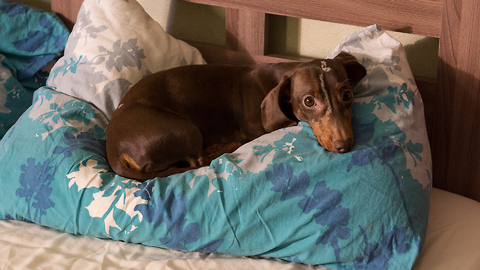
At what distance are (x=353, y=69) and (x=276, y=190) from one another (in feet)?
1.62

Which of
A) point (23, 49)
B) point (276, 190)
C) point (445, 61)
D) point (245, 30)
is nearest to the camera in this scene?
point (276, 190)

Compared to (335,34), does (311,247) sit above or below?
below

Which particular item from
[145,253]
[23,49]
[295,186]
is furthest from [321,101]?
[23,49]

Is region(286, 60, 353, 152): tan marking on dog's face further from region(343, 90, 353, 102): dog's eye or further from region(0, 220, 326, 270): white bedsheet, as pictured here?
region(0, 220, 326, 270): white bedsheet

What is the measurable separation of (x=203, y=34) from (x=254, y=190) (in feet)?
3.68

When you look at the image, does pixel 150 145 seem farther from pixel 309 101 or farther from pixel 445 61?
pixel 445 61

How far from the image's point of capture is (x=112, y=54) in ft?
6.18

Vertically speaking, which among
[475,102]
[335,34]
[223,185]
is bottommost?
[223,185]

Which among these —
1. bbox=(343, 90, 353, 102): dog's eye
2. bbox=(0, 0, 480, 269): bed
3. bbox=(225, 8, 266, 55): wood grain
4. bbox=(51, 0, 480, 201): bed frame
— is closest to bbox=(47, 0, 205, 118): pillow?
bbox=(0, 0, 480, 269): bed

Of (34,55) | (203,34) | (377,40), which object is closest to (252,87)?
(377,40)

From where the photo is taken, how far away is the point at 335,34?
6.35 feet

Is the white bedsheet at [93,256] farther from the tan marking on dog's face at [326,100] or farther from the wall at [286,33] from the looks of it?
the wall at [286,33]

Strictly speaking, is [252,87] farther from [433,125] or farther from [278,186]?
[433,125]

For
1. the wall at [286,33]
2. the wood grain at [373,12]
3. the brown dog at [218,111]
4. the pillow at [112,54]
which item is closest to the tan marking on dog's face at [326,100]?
the brown dog at [218,111]
